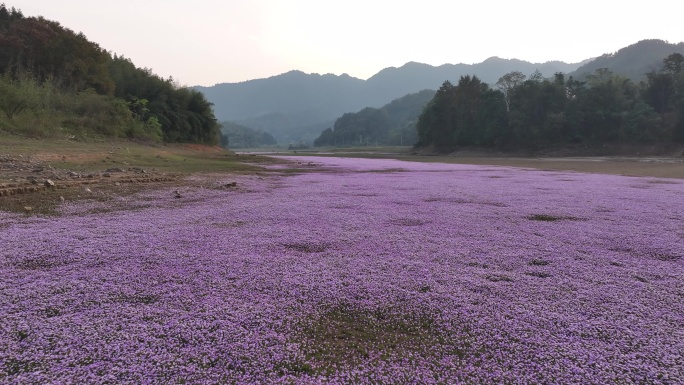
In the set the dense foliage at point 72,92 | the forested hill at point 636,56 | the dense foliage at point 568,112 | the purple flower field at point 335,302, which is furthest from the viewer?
the forested hill at point 636,56

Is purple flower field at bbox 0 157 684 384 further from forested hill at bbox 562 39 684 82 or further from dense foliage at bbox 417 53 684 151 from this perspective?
forested hill at bbox 562 39 684 82

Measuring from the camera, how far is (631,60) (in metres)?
174

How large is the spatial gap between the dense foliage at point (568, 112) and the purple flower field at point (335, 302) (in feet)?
247

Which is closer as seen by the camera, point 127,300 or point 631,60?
point 127,300

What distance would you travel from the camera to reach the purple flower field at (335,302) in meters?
2.94

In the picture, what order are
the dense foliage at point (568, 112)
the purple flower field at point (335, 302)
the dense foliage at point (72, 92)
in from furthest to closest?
the dense foliage at point (568, 112), the dense foliage at point (72, 92), the purple flower field at point (335, 302)

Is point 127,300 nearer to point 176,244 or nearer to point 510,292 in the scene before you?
point 176,244

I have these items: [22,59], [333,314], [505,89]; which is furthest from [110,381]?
[505,89]

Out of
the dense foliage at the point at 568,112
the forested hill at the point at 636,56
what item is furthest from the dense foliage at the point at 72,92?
the forested hill at the point at 636,56

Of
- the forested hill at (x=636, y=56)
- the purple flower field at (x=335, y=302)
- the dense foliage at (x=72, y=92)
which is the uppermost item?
the forested hill at (x=636, y=56)

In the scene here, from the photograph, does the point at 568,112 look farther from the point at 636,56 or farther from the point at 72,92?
the point at 636,56

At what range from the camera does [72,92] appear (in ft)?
131

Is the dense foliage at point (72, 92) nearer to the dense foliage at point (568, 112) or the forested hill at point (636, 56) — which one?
the dense foliage at point (568, 112)

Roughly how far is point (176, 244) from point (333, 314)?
3.69 meters
